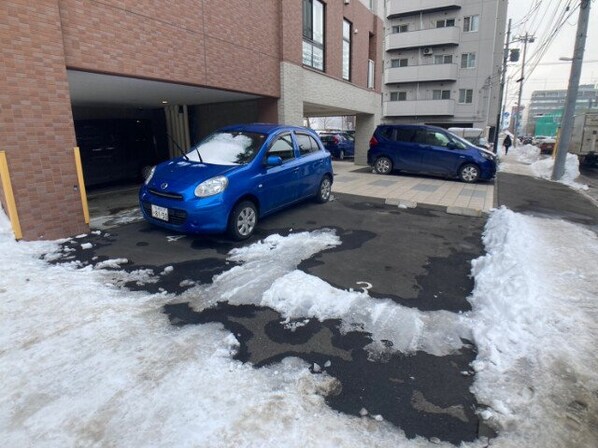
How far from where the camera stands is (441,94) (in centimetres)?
3559

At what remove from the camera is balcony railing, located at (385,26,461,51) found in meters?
33.9

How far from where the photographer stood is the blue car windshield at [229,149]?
18.9 feet

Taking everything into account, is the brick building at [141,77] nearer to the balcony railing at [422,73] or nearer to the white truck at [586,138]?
the white truck at [586,138]

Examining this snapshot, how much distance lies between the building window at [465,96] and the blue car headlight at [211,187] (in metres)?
36.3

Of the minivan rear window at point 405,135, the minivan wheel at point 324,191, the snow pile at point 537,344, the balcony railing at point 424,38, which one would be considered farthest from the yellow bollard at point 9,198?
the balcony railing at point 424,38

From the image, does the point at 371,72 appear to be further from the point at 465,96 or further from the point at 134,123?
the point at 465,96

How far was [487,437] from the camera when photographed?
2.05 meters

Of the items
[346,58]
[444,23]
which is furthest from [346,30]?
[444,23]

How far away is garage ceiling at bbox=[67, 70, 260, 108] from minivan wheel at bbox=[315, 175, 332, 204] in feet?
11.2

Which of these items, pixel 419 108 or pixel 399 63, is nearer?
pixel 419 108

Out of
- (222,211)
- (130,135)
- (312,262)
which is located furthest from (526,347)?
(130,135)

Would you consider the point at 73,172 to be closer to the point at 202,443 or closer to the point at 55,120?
the point at 55,120

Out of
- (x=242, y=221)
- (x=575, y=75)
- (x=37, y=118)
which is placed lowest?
(x=242, y=221)

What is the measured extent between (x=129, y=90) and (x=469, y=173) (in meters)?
10.2
